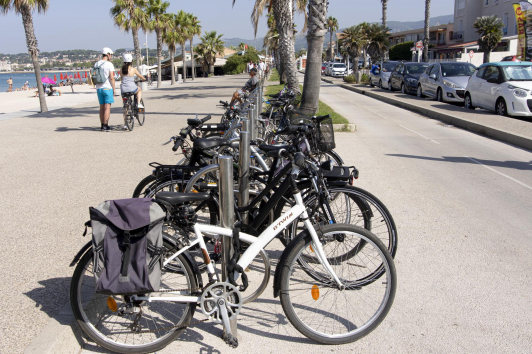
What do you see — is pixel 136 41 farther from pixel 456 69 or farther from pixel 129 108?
pixel 129 108

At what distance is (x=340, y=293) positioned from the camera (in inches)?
134

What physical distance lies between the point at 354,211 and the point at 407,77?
20.4 meters

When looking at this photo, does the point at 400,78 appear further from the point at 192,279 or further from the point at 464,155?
the point at 192,279

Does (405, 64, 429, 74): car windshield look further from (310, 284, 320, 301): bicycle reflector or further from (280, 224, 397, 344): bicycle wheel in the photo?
(310, 284, 320, 301): bicycle reflector

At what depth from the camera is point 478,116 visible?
13.7m

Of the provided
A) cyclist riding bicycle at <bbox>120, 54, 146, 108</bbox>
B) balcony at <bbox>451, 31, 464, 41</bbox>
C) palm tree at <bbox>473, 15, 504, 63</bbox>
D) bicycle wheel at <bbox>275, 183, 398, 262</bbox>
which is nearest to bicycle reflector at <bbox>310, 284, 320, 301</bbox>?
bicycle wheel at <bbox>275, 183, 398, 262</bbox>

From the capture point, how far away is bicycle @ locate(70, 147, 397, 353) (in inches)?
115

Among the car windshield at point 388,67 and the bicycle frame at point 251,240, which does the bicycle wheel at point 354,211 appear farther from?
the car windshield at point 388,67

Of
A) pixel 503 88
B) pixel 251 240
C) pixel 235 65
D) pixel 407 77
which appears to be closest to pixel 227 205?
pixel 251 240

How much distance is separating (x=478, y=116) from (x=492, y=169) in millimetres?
6393

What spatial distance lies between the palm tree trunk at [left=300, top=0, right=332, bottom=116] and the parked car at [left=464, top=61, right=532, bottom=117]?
5.80 metres

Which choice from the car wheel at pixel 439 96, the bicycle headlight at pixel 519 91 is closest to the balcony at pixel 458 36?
the car wheel at pixel 439 96

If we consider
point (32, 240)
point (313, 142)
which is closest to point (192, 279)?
point (313, 142)

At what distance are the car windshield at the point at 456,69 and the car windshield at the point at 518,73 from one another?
4.01 metres
